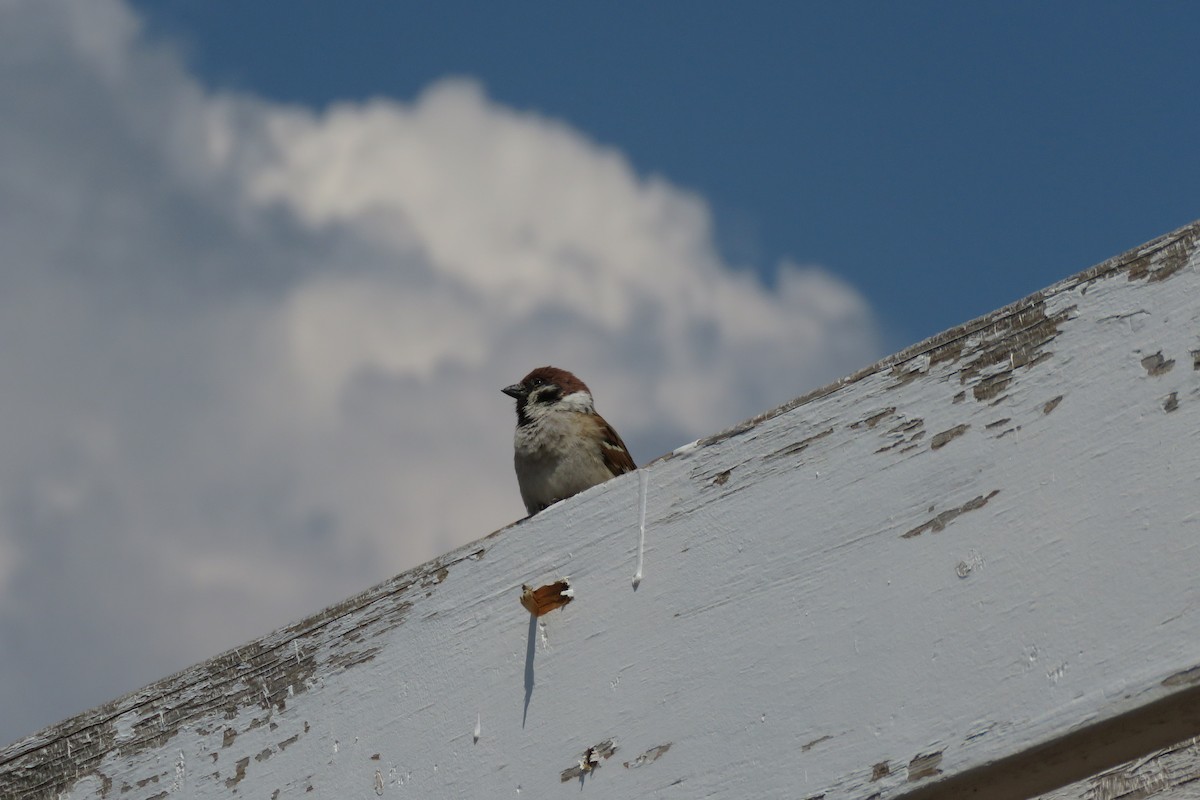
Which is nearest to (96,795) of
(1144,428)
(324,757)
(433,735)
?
(324,757)

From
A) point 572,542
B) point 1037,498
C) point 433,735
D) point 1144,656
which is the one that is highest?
point 572,542

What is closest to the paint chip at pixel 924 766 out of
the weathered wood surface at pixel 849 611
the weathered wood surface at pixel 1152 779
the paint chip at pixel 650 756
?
the weathered wood surface at pixel 849 611

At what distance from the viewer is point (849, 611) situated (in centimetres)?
136

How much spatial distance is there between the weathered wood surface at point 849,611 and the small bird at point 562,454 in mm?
2811

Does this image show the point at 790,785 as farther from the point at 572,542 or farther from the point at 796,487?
the point at 572,542

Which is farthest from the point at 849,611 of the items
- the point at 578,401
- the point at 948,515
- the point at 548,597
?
the point at 578,401

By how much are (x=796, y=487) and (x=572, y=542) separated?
29 cm

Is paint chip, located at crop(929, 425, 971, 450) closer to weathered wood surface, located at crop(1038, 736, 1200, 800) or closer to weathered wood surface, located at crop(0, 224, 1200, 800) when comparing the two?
weathered wood surface, located at crop(0, 224, 1200, 800)

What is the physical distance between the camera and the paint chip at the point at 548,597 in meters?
1.61

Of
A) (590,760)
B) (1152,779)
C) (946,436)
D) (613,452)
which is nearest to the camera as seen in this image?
(1152,779)

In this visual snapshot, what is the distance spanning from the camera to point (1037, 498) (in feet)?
4.22

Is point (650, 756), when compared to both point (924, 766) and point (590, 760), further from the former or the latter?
point (924, 766)

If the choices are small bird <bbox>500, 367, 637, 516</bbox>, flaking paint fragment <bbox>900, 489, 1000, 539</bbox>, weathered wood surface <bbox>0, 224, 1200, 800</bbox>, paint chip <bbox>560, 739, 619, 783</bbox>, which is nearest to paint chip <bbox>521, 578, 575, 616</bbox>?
weathered wood surface <bbox>0, 224, 1200, 800</bbox>

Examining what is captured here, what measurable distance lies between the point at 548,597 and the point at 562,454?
9.86 feet
